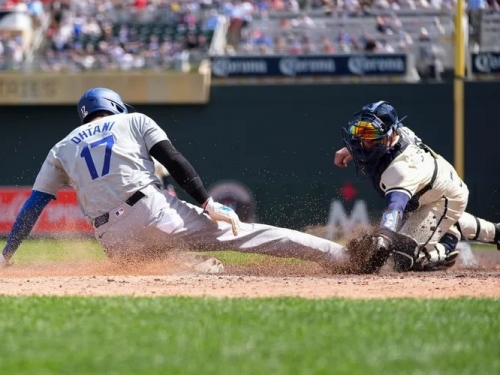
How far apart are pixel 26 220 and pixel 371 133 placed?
2.96m

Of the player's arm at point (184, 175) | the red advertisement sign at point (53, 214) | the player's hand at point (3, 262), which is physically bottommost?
the red advertisement sign at point (53, 214)

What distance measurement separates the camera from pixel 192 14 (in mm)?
21453

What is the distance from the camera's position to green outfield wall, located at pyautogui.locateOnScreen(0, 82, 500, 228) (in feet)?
59.6

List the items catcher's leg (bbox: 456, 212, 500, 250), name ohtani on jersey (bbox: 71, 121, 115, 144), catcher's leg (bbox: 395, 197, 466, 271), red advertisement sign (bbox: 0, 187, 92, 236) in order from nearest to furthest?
name ohtani on jersey (bbox: 71, 121, 115, 144), catcher's leg (bbox: 395, 197, 466, 271), catcher's leg (bbox: 456, 212, 500, 250), red advertisement sign (bbox: 0, 187, 92, 236)

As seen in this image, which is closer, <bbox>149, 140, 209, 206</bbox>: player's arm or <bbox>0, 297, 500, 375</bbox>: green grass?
<bbox>0, 297, 500, 375</bbox>: green grass

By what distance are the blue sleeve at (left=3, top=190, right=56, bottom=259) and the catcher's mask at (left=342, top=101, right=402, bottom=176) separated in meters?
2.63

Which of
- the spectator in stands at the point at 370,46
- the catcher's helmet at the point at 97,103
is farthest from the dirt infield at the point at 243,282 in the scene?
the spectator in stands at the point at 370,46

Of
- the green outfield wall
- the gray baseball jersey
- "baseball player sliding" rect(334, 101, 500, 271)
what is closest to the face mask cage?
"baseball player sliding" rect(334, 101, 500, 271)

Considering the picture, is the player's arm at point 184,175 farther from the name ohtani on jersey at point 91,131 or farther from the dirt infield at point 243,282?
the dirt infield at point 243,282

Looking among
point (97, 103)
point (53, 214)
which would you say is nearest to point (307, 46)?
point (53, 214)

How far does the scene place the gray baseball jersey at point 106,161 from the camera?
809cm

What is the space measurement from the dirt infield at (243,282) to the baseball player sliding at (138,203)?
0.26 metres

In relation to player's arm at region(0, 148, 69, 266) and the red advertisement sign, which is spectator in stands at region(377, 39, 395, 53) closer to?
the red advertisement sign

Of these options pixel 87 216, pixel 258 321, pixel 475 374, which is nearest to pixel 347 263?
pixel 87 216
